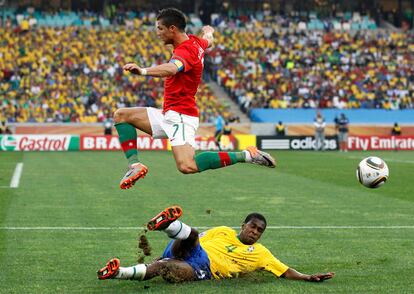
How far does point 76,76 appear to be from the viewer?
51.5 meters

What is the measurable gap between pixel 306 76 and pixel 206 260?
46.6 metres

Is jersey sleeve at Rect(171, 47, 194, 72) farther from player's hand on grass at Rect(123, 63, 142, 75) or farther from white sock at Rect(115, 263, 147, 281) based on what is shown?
white sock at Rect(115, 263, 147, 281)

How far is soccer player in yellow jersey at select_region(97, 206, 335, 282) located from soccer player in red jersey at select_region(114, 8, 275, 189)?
1.14 m

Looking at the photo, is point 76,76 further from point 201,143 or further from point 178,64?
point 178,64

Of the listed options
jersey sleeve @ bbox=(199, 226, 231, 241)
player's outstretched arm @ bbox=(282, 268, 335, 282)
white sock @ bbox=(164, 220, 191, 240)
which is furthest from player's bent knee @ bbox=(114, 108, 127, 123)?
player's outstretched arm @ bbox=(282, 268, 335, 282)

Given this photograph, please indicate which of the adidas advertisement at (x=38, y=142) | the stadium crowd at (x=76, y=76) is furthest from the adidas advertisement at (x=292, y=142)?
the adidas advertisement at (x=38, y=142)

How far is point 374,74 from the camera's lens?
56.5 meters

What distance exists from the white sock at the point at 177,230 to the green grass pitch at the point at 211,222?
0.50 m

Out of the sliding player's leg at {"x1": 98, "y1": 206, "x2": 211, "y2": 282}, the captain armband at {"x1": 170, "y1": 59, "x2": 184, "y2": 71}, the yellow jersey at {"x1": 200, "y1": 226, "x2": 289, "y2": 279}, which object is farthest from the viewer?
the captain armband at {"x1": 170, "y1": 59, "x2": 184, "y2": 71}

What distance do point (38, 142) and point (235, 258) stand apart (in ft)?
121

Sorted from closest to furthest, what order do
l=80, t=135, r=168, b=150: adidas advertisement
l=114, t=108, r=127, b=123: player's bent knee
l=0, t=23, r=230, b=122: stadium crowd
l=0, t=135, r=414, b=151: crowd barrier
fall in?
l=114, t=108, r=127, b=123: player's bent knee < l=0, t=135, r=414, b=151: crowd barrier < l=80, t=135, r=168, b=150: adidas advertisement < l=0, t=23, r=230, b=122: stadium crowd

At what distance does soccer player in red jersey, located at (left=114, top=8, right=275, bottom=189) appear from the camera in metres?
10.5

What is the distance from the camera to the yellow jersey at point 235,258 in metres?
9.49

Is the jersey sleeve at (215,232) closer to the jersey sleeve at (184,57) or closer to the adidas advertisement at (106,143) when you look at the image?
the jersey sleeve at (184,57)
